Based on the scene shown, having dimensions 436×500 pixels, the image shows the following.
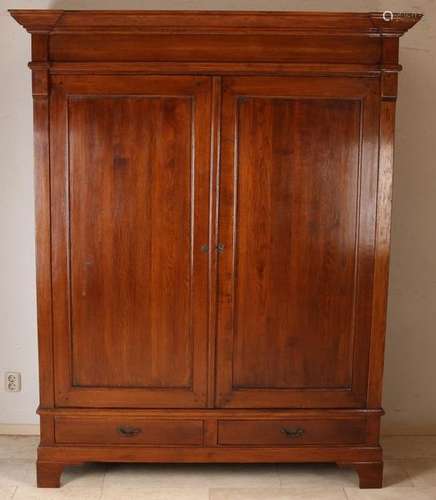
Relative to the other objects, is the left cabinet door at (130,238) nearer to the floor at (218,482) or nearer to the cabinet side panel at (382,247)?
the floor at (218,482)

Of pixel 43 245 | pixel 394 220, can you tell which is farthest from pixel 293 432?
pixel 43 245

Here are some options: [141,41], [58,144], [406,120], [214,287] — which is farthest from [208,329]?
[406,120]

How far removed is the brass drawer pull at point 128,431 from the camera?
9.70ft

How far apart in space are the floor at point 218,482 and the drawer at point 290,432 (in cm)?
19

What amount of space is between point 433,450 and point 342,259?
1.17 m

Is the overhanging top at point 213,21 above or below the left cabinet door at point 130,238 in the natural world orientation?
above

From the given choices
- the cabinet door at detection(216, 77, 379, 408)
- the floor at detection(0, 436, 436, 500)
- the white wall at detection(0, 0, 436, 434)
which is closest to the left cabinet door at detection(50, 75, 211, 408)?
the cabinet door at detection(216, 77, 379, 408)

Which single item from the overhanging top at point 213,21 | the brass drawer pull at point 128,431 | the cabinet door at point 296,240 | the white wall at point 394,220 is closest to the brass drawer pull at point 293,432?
the cabinet door at point 296,240

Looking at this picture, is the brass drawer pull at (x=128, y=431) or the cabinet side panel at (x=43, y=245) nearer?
the cabinet side panel at (x=43, y=245)

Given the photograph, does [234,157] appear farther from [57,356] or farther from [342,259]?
[57,356]

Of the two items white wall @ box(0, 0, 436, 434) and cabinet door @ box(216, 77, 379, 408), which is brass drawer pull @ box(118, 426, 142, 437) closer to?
cabinet door @ box(216, 77, 379, 408)

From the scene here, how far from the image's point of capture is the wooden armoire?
277cm

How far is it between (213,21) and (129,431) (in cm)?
169

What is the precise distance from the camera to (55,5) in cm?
330
